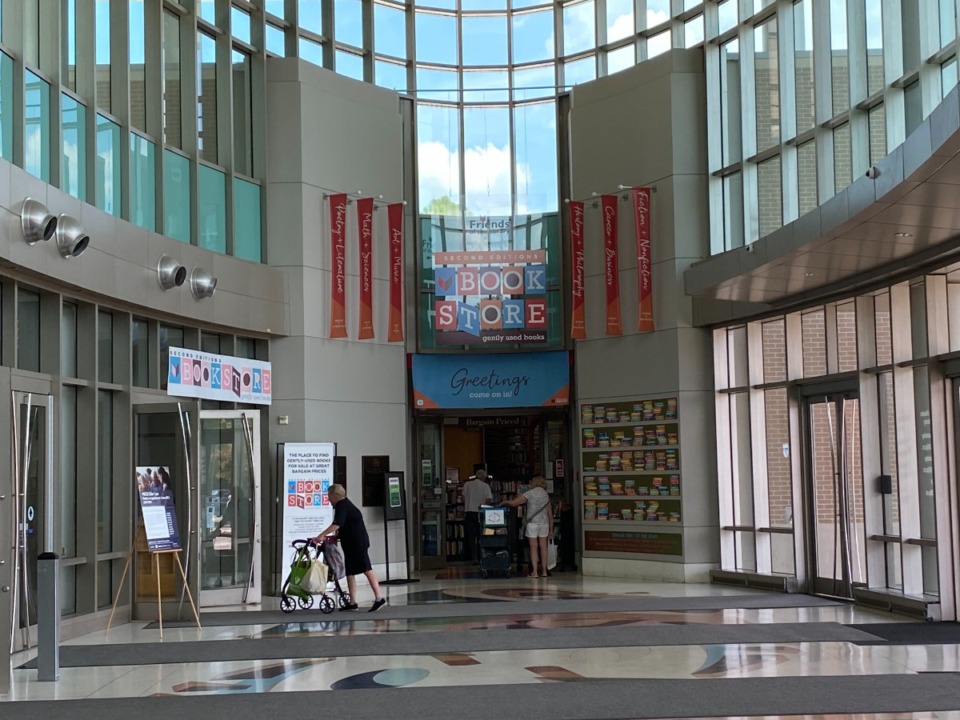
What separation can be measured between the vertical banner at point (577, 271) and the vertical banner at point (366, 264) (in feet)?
9.58

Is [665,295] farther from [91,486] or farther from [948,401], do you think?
[91,486]

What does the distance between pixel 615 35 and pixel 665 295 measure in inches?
179

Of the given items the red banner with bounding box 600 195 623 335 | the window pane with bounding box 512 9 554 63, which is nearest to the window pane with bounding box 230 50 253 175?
the window pane with bounding box 512 9 554 63

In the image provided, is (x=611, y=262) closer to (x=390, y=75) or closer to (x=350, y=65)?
(x=390, y=75)

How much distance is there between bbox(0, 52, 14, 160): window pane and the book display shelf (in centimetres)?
903

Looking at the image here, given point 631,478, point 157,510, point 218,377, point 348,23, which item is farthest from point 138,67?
point 631,478

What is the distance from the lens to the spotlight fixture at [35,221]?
32.1ft

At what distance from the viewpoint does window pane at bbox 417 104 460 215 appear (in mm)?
18031

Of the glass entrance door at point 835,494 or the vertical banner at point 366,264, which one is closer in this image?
the glass entrance door at point 835,494

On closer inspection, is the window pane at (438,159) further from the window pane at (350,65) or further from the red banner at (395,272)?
the red banner at (395,272)

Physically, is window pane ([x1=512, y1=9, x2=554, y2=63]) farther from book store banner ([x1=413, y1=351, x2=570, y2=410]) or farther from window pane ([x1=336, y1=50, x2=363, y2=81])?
book store banner ([x1=413, y1=351, x2=570, y2=410])

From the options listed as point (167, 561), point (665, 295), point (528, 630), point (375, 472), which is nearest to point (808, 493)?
point (665, 295)

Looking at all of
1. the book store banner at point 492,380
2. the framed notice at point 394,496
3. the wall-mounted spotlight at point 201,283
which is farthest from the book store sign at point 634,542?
the wall-mounted spotlight at point 201,283

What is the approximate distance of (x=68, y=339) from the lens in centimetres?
1167
